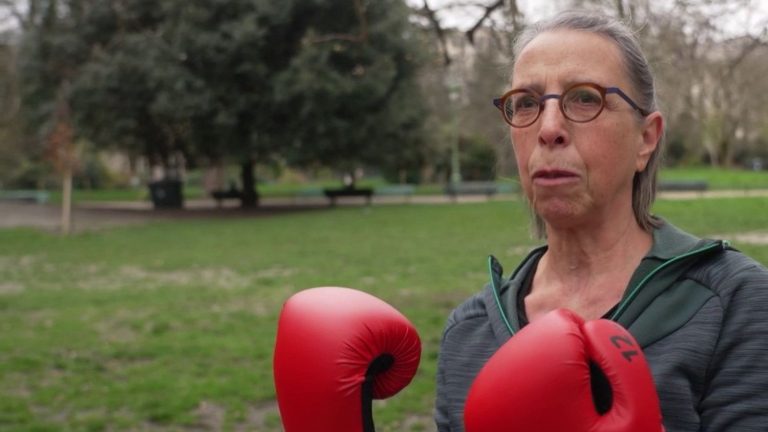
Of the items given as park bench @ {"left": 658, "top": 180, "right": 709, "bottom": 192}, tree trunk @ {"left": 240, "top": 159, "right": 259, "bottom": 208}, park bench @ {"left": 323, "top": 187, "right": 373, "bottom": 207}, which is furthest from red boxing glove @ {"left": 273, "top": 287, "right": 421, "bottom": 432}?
park bench @ {"left": 658, "top": 180, "right": 709, "bottom": 192}

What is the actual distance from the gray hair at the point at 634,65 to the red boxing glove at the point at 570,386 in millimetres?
467

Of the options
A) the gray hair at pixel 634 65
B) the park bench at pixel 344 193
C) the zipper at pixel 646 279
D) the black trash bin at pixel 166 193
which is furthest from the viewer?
the black trash bin at pixel 166 193

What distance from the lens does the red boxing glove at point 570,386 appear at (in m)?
1.18

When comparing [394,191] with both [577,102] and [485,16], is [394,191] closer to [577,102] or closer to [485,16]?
[485,16]

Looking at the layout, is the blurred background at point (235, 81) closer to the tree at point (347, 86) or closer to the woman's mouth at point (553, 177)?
the tree at point (347, 86)

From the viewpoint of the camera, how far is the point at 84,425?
16.3 feet

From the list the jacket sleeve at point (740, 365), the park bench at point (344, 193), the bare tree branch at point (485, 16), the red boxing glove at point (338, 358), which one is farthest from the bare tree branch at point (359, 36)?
the park bench at point (344, 193)

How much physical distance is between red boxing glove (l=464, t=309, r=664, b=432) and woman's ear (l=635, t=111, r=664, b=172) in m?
0.46

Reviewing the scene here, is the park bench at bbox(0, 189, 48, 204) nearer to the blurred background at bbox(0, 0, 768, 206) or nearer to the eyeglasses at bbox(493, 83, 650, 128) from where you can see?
the blurred background at bbox(0, 0, 768, 206)

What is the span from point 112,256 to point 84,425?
9.49 m

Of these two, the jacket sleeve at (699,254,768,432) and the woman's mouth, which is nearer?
the jacket sleeve at (699,254,768,432)

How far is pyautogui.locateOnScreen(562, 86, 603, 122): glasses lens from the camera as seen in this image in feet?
4.84

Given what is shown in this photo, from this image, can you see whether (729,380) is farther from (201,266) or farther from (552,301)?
(201,266)

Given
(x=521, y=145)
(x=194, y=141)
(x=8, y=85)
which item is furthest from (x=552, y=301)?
(x=8, y=85)
